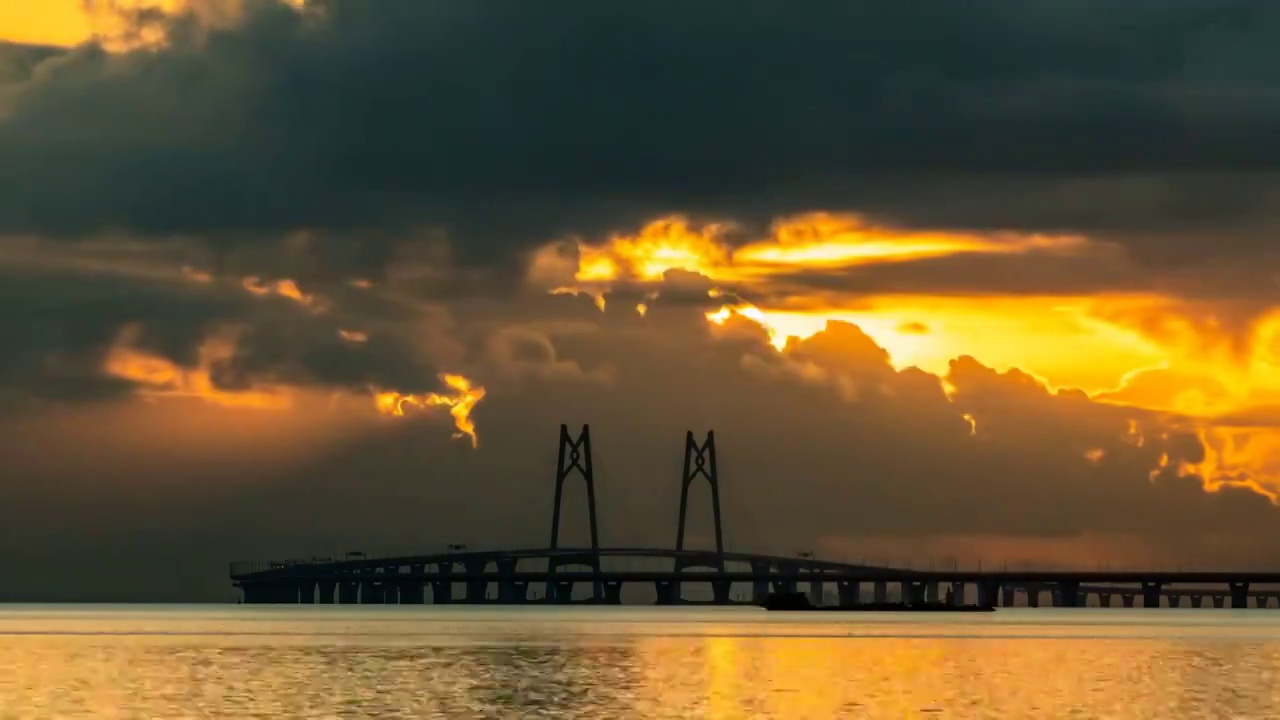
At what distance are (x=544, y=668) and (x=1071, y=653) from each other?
39.1 m

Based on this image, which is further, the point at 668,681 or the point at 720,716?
the point at 668,681

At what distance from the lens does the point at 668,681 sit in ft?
297

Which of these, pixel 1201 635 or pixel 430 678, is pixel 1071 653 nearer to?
pixel 430 678

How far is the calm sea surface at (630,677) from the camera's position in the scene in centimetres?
7144

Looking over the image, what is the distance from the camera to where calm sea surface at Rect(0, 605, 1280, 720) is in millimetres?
71438

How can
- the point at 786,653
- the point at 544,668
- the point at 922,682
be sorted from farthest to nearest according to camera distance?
the point at 786,653, the point at 544,668, the point at 922,682

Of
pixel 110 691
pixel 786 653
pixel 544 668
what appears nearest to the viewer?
pixel 110 691

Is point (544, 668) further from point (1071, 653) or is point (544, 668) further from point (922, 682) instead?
point (1071, 653)

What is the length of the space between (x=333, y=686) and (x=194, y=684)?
5.64m

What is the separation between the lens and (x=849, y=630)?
19062cm

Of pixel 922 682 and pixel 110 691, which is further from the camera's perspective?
pixel 922 682

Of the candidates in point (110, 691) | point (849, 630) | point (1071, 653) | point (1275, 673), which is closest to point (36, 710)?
point (110, 691)

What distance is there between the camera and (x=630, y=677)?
94.2 m

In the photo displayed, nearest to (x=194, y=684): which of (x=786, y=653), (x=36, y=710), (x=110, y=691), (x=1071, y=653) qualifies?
(x=110, y=691)
